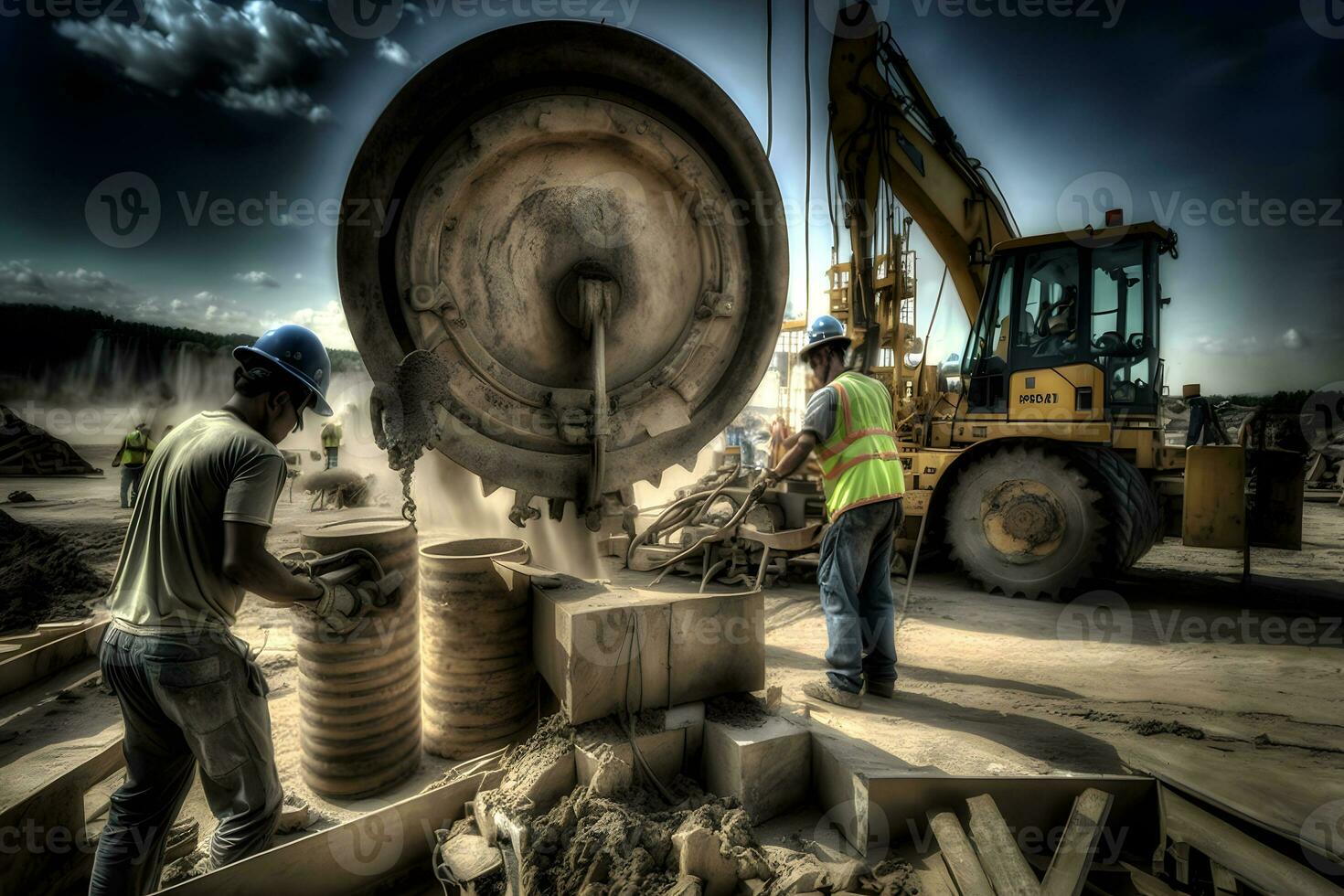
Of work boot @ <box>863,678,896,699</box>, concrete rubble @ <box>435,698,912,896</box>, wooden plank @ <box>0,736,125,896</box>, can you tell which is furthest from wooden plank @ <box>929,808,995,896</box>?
wooden plank @ <box>0,736,125,896</box>

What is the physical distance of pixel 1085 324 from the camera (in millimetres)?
5707

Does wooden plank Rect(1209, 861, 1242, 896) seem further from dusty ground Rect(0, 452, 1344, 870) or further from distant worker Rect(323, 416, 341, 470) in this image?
distant worker Rect(323, 416, 341, 470)

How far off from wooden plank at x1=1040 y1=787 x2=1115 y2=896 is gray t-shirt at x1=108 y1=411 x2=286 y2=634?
2433 mm

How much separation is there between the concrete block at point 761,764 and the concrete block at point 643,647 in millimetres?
210

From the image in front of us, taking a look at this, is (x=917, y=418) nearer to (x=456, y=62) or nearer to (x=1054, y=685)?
(x=1054, y=685)

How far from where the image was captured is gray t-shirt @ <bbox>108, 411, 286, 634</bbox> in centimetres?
179

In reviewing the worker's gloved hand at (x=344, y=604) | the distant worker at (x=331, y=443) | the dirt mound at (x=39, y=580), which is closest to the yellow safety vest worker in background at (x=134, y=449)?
the dirt mound at (x=39, y=580)

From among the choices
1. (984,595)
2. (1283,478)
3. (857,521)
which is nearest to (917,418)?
(984,595)

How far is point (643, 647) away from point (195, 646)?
1384 millimetres

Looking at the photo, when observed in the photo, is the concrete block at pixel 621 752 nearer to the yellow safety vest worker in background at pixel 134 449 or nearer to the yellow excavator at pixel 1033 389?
the yellow excavator at pixel 1033 389

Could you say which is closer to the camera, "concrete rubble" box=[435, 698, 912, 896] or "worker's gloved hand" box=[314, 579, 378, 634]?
"concrete rubble" box=[435, 698, 912, 896]

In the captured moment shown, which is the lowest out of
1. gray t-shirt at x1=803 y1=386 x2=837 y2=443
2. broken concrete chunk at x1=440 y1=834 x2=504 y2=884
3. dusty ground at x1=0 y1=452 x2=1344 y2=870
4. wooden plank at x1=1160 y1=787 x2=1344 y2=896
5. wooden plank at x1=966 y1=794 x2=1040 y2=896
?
dusty ground at x1=0 y1=452 x2=1344 y2=870

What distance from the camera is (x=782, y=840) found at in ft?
6.93

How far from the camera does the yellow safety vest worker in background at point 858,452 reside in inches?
129
